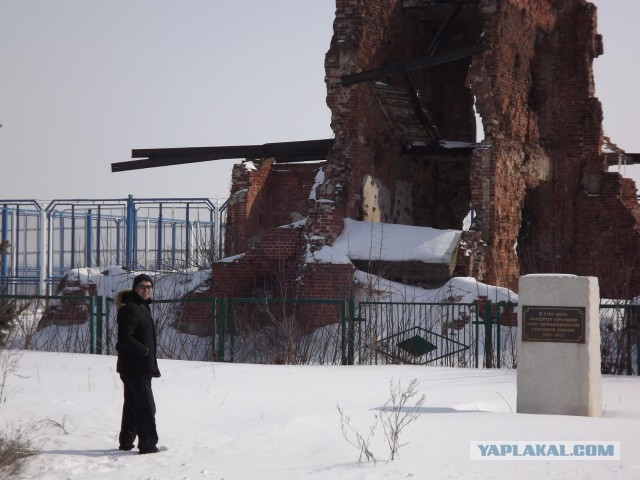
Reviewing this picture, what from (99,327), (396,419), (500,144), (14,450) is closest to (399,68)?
(500,144)

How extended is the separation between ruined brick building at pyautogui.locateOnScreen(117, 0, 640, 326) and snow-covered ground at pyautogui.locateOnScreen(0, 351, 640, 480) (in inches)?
231

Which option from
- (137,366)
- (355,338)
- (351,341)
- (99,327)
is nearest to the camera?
(137,366)

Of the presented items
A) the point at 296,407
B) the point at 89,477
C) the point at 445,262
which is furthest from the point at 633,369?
the point at 89,477

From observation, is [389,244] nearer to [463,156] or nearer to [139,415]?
[463,156]

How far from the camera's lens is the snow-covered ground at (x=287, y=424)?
771 centimetres

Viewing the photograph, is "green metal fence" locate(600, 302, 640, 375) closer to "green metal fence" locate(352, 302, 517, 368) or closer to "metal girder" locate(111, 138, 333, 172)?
"green metal fence" locate(352, 302, 517, 368)

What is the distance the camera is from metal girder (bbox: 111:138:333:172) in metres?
23.1

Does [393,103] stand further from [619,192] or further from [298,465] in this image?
[298,465]

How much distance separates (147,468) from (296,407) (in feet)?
8.55

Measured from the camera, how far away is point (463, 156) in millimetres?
21469
